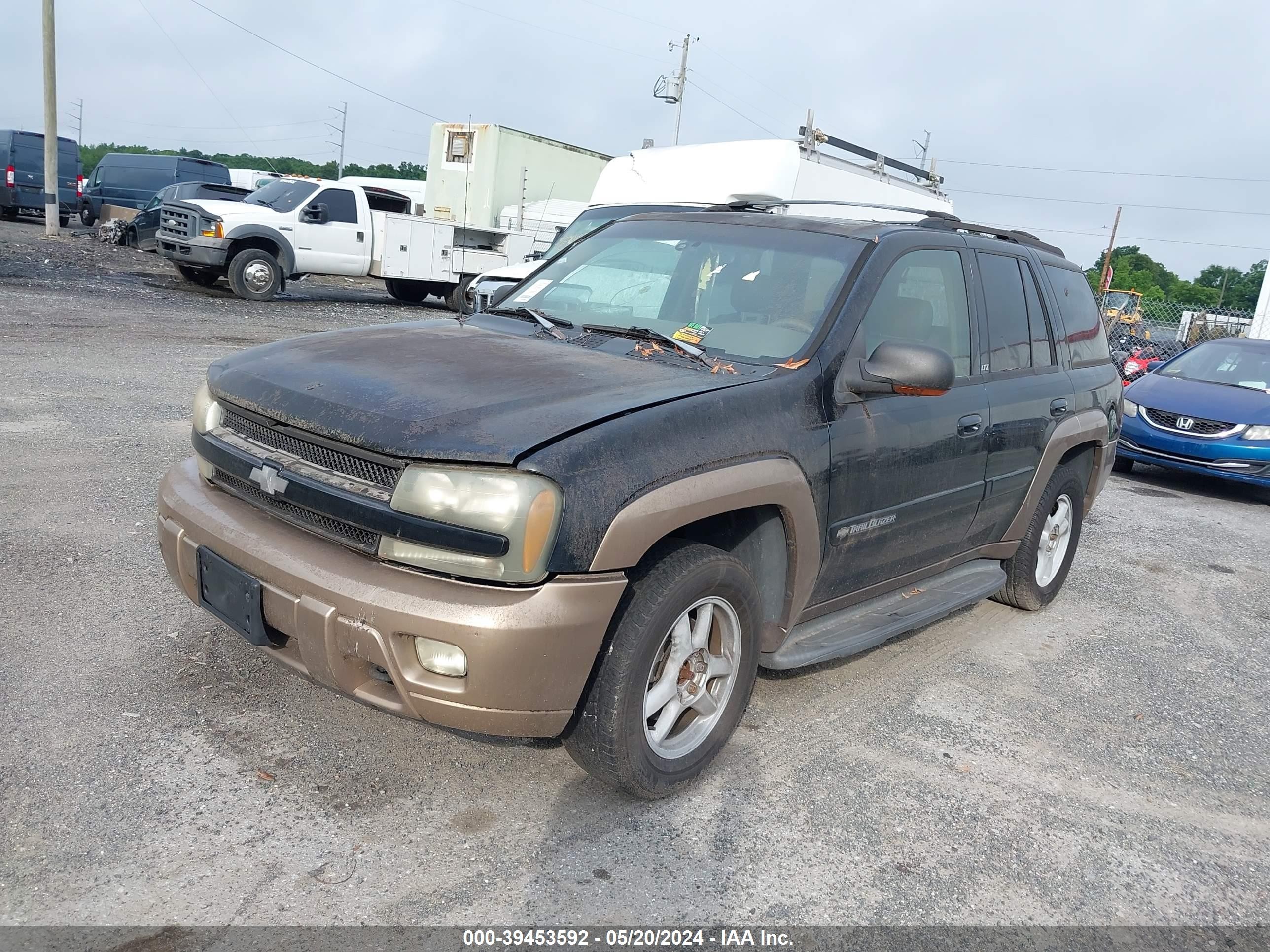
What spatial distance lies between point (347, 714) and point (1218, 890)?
9.15 ft

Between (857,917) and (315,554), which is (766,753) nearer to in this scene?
(857,917)

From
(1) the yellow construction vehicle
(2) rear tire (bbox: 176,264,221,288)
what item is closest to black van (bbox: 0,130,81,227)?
(2) rear tire (bbox: 176,264,221,288)

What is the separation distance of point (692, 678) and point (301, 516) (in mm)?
1300

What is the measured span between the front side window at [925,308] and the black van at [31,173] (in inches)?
1179

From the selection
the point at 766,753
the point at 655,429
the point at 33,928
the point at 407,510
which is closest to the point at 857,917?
the point at 766,753

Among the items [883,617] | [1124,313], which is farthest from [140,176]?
[883,617]

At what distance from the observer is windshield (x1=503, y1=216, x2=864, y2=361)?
3.61 m

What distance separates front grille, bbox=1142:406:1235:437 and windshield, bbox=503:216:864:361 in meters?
6.87

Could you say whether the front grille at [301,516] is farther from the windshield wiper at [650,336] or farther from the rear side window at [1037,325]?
the rear side window at [1037,325]

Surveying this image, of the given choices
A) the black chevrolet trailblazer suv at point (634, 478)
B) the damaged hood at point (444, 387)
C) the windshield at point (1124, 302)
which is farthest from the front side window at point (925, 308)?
the windshield at point (1124, 302)

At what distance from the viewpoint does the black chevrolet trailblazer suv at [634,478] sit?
2.61 m

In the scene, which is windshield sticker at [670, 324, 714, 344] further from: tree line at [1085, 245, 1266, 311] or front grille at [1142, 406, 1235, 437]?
tree line at [1085, 245, 1266, 311]

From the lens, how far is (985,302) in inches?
172

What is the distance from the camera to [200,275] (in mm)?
16953
